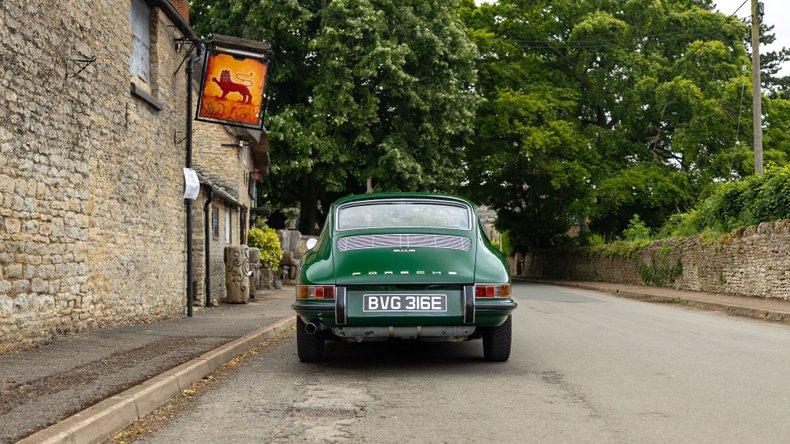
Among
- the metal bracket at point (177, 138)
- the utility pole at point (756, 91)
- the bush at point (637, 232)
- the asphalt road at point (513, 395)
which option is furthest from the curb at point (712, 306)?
the metal bracket at point (177, 138)

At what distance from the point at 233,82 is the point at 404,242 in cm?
857

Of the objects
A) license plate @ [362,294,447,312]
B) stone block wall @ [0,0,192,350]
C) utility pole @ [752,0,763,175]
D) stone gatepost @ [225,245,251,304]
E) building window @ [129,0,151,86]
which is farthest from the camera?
utility pole @ [752,0,763,175]

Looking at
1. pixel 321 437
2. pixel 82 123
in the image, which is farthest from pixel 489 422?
pixel 82 123

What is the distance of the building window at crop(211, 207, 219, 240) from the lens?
20016 millimetres

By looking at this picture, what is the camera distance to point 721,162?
109 ft

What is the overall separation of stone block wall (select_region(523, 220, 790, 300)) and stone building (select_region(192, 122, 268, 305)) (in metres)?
12.7

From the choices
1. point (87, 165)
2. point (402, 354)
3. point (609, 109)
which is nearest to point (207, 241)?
point (87, 165)

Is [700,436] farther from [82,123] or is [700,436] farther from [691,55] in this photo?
[691,55]

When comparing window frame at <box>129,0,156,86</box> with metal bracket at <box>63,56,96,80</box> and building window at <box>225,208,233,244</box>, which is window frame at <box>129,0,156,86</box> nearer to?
metal bracket at <box>63,56,96,80</box>

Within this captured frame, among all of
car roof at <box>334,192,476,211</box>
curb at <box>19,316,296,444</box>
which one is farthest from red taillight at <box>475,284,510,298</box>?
curb at <box>19,316,296,444</box>

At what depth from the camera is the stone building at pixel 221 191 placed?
18.2 m

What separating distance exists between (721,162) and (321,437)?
104 ft

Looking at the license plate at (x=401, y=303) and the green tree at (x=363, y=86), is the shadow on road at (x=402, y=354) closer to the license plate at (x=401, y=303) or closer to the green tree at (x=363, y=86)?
the license plate at (x=401, y=303)

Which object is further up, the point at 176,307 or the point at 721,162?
the point at 721,162
